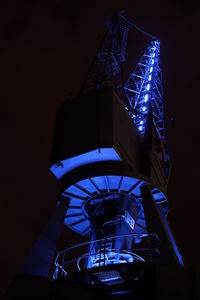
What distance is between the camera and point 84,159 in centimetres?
1848

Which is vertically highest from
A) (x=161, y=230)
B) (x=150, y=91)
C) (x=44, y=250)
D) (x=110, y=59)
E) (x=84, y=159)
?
(x=110, y=59)

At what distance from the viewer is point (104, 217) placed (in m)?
19.1

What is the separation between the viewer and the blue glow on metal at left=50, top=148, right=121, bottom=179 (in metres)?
17.8

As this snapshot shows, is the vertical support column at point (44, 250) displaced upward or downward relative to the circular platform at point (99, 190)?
downward

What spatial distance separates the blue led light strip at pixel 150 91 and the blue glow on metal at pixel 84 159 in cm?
742

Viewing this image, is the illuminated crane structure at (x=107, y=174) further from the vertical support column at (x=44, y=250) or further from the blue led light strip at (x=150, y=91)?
the blue led light strip at (x=150, y=91)

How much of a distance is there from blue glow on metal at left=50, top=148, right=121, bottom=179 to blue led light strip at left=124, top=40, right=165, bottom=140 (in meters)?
7.42

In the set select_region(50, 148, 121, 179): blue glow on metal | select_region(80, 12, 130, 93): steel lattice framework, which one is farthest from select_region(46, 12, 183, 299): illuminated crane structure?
select_region(80, 12, 130, 93): steel lattice framework

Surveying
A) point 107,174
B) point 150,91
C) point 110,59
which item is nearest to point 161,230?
point 107,174

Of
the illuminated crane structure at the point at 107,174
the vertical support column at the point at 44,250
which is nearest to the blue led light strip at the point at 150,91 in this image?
the illuminated crane structure at the point at 107,174

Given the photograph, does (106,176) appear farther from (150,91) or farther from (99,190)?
(150,91)

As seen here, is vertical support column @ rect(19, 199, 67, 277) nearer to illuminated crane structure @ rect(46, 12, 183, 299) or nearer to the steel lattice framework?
illuminated crane structure @ rect(46, 12, 183, 299)

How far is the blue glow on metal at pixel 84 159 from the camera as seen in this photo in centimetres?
1778

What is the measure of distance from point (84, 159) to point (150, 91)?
39.2 feet
